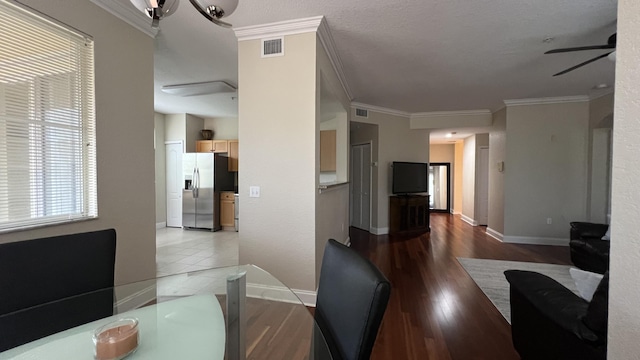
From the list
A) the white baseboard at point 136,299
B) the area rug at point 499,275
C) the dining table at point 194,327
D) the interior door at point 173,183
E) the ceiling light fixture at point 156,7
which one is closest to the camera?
the dining table at point 194,327

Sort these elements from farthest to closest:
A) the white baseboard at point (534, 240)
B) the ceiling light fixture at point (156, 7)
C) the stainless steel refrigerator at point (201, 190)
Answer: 1. the stainless steel refrigerator at point (201, 190)
2. the white baseboard at point (534, 240)
3. the ceiling light fixture at point (156, 7)

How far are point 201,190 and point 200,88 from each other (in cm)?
253

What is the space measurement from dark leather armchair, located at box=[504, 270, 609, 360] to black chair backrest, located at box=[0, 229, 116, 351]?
230 cm

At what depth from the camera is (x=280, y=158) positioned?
253cm

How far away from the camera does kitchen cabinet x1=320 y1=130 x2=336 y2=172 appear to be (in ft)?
15.7

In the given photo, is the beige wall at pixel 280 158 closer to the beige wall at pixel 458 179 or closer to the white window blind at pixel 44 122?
the white window blind at pixel 44 122

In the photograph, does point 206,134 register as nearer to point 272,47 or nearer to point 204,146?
point 204,146

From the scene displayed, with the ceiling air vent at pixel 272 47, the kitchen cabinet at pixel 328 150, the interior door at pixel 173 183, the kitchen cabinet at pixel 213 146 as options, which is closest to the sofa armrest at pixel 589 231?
the kitchen cabinet at pixel 328 150

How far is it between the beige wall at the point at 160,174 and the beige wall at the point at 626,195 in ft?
22.5

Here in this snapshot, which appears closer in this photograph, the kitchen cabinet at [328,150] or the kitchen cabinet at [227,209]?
the kitchen cabinet at [328,150]

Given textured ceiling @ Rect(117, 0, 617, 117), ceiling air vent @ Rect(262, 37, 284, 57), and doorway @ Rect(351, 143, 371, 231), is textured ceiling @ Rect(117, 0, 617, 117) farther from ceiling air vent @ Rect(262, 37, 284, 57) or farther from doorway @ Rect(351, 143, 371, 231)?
doorway @ Rect(351, 143, 371, 231)

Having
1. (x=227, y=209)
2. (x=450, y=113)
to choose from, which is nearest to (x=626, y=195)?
(x=450, y=113)

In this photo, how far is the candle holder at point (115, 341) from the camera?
2.81ft

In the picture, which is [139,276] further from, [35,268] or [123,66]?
[123,66]
